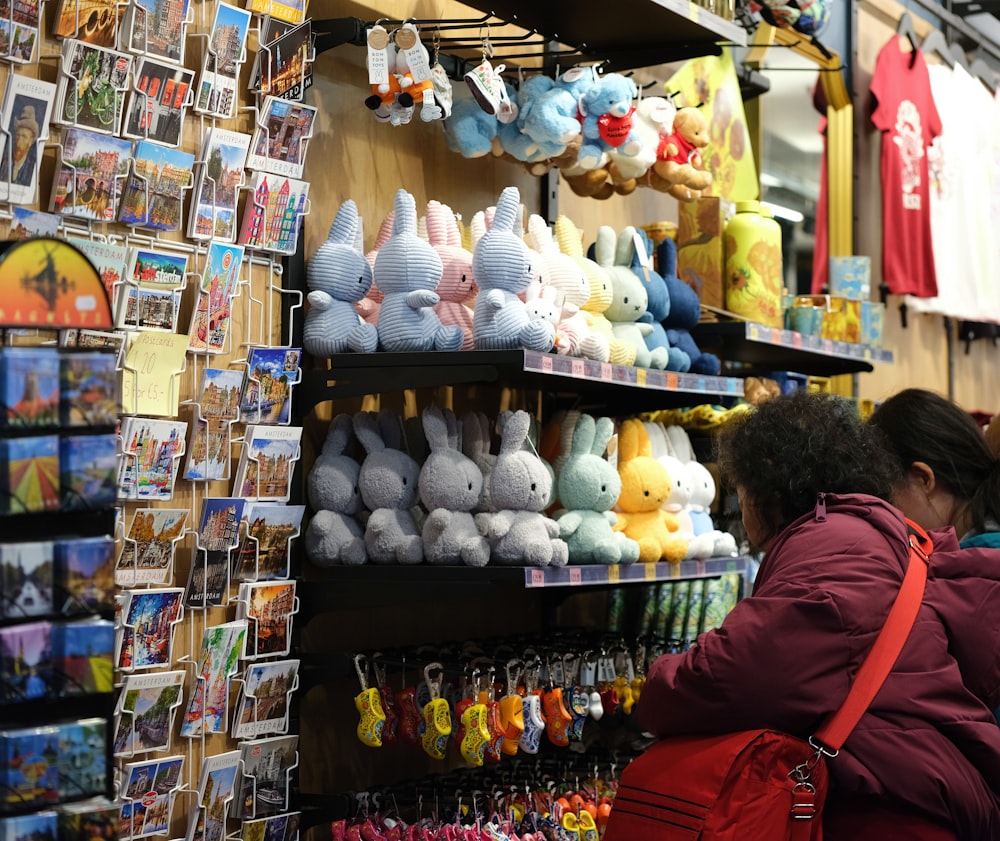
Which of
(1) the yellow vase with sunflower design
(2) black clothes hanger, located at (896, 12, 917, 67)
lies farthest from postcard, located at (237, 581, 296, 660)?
(2) black clothes hanger, located at (896, 12, 917, 67)

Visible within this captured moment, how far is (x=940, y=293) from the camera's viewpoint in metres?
5.26

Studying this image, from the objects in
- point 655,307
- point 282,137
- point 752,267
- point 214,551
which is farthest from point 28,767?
point 752,267

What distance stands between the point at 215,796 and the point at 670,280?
61.5 inches

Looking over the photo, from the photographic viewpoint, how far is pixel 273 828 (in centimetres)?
255

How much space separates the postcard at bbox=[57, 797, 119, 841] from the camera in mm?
1354

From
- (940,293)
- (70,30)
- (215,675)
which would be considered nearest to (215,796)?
(215,675)

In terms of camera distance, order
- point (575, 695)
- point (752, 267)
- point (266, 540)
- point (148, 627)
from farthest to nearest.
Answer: point (752, 267)
point (575, 695)
point (266, 540)
point (148, 627)

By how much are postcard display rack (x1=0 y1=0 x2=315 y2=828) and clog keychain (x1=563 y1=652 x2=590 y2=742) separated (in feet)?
1.88

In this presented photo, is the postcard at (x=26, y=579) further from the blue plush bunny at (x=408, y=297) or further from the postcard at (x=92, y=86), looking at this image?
the blue plush bunny at (x=408, y=297)

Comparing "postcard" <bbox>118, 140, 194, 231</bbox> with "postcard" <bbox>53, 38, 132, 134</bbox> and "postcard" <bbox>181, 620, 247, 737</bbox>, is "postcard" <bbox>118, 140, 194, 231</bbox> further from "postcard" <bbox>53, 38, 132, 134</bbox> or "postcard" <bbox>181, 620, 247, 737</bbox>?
"postcard" <bbox>181, 620, 247, 737</bbox>

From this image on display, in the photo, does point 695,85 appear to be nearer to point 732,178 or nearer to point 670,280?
point 732,178

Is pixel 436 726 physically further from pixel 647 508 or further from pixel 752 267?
pixel 752 267

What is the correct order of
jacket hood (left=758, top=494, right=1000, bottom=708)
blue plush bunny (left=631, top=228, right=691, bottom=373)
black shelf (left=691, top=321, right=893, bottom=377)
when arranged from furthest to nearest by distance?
1. black shelf (left=691, top=321, right=893, bottom=377)
2. blue plush bunny (left=631, top=228, right=691, bottom=373)
3. jacket hood (left=758, top=494, right=1000, bottom=708)

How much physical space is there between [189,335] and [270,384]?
0.22 metres
